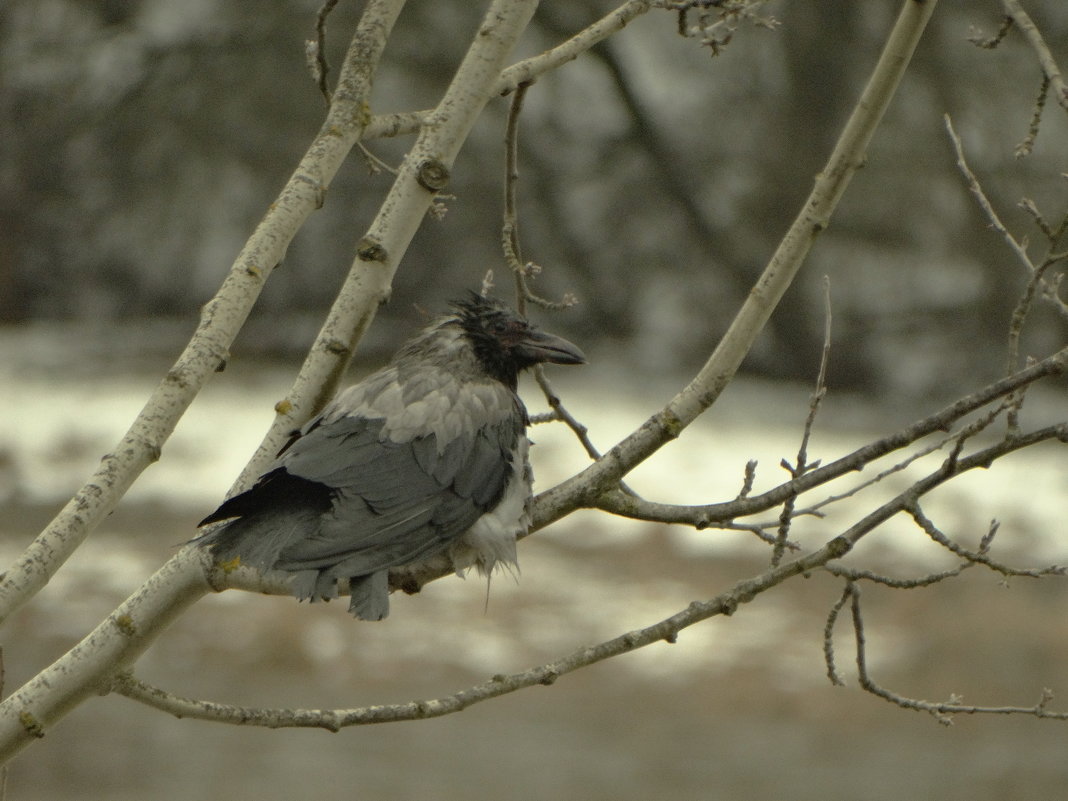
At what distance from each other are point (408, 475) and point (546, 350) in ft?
2.56

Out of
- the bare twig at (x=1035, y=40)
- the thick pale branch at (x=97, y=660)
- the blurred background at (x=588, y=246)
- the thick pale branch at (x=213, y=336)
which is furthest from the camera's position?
the blurred background at (x=588, y=246)

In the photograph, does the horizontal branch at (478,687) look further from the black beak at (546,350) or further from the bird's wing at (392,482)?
the black beak at (546,350)

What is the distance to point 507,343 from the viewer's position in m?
4.30

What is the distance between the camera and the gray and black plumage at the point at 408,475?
316 cm

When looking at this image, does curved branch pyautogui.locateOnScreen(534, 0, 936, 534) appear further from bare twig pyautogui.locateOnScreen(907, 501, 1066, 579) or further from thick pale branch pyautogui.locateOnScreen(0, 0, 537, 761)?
thick pale branch pyautogui.locateOnScreen(0, 0, 537, 761)

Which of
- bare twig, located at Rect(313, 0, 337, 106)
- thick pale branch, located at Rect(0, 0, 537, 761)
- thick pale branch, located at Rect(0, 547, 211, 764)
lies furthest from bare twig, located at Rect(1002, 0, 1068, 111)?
thick pale branch, located at Rect(0, 547, 211, 764)

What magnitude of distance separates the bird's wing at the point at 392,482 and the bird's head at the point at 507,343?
0.28 meters

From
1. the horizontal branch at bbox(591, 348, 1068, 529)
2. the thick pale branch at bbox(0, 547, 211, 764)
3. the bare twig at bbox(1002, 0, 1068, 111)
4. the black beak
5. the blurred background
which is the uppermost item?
the blurred background

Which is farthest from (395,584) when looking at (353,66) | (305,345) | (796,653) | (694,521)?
(305,345)

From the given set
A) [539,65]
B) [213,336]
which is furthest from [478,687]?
[539,65]

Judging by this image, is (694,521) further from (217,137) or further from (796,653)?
(217,137)

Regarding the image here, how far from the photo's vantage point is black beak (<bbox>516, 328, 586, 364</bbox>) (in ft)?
13.9

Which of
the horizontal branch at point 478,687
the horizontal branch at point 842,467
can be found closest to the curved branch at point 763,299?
the horizontal branch at point 842,467

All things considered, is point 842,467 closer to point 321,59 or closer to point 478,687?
point 478,687
